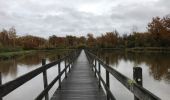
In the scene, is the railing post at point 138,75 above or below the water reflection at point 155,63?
above

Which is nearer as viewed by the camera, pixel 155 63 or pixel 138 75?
pixel 138 75

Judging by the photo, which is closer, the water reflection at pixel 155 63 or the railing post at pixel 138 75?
the railing post at pixel 138 75

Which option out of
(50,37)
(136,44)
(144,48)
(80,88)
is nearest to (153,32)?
(144,48)

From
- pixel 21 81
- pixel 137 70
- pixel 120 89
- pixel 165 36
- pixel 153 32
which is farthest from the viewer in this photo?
pixel 153 32

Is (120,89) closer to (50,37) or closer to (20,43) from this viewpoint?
(20,43)

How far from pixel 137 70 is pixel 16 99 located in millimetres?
9386

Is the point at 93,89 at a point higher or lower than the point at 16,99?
higher

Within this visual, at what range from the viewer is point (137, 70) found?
3160mm

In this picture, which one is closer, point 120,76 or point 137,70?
point 137,70

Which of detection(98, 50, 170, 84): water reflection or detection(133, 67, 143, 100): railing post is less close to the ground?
detection(133, 67, 143, 100): railing post

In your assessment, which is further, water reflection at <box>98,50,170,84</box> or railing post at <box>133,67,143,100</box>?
water reflection at <box>98,50,170,84</box>

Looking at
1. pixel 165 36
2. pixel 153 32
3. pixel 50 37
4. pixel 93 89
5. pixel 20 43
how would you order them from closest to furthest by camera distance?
pixel 93 89 < pixel 165 36 < pixel 153 32 < pixel 20 43 < pixel 50 37

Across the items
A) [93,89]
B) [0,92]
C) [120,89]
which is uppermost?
[0,92]

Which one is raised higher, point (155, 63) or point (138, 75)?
point (138, 75)
